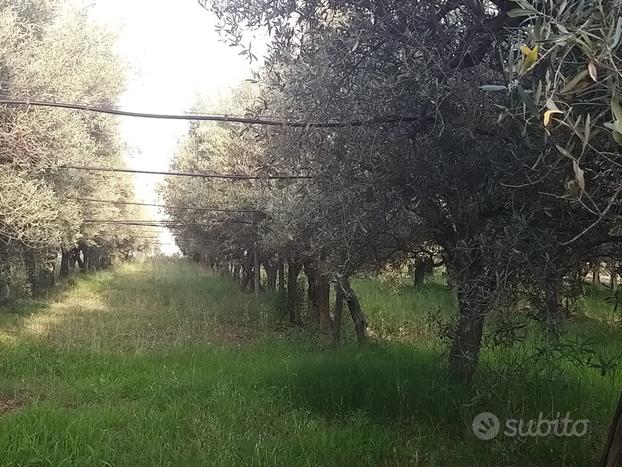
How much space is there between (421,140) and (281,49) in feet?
5.29

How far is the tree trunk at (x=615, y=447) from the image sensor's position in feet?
9.64

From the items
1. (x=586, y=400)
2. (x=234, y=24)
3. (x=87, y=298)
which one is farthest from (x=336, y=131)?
(x=87, y=298)

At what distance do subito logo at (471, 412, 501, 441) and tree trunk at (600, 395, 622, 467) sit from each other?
2.44 meters

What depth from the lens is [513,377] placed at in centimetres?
444

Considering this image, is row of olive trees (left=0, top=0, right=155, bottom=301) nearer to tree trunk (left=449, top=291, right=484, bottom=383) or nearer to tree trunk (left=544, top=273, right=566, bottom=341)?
tree trunk (left=449, top=291, right=484, bottom=383)

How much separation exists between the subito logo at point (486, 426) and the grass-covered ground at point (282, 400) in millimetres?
87

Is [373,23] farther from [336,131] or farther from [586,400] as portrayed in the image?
[586,400]

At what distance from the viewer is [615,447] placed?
9.75 ft

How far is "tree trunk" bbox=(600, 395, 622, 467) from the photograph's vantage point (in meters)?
2.94

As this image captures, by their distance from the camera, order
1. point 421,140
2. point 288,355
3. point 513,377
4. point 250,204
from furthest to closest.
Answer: point 250,204
point 288,355
point 421,140
point 513,377

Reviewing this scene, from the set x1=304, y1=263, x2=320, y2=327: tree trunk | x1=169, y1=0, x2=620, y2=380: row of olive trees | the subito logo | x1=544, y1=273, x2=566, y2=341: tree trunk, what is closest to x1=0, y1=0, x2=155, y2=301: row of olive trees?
x1=169, y1=0, x2=620, y2=380: row of olive trees

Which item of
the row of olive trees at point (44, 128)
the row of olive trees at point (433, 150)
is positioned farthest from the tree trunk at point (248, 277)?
the row of olive trees at point (433, 150)

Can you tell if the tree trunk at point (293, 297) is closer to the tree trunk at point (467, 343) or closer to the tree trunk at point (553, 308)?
the tree trunk at point (467, 343)

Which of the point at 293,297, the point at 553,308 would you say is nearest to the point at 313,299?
the point at 293,297
